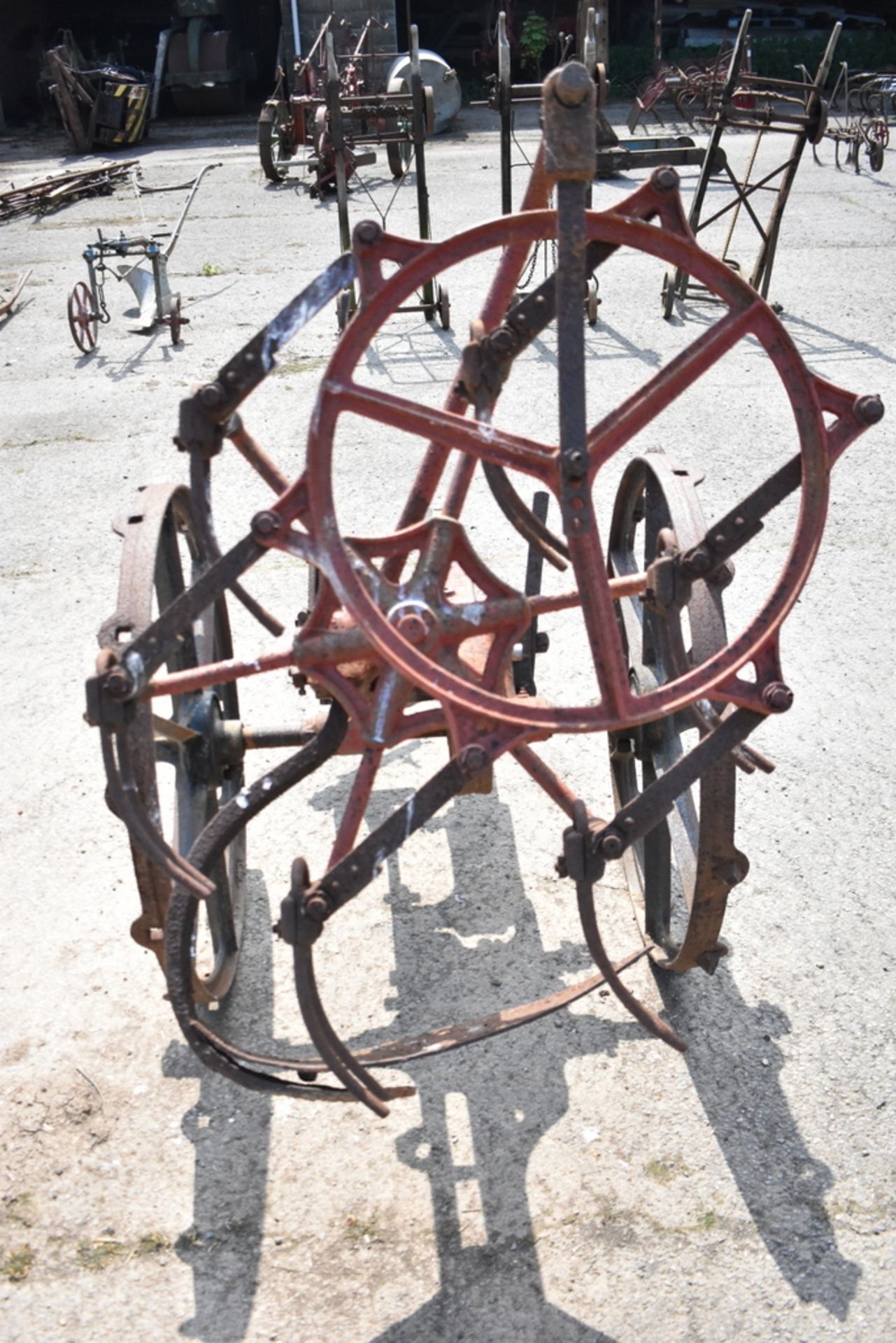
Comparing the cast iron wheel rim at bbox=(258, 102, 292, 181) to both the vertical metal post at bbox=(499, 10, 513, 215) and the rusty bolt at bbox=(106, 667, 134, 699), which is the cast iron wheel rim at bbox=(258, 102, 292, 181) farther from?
the rusty bolt at bbox=(106, 667, 134, 699)

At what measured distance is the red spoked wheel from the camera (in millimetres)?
1704

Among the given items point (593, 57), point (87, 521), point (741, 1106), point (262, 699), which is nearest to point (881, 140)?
point (593, 57)

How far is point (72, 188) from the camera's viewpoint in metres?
11.1

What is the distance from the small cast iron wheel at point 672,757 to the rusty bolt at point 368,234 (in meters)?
0.86

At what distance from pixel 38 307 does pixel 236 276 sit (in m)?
1.35

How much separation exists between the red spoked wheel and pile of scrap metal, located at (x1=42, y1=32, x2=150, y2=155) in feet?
44.3

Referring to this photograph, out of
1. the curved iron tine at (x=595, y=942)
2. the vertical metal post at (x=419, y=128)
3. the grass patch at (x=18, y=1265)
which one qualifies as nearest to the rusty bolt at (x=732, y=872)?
the curved iron tine at (x=595, y=942)

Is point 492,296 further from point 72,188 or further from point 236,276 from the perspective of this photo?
point 72,188

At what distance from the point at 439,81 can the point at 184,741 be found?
12.6 metres

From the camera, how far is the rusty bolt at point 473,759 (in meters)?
1.81

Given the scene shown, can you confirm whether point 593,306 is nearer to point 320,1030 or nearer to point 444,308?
point 444,308

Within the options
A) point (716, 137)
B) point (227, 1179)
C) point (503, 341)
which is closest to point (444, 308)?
point (716, 137)

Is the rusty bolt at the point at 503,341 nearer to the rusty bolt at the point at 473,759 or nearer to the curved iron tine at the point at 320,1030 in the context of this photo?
the rusty bolt at the point at 473,759

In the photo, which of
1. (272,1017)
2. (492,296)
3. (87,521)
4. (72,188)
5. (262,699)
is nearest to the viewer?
(492,296)
